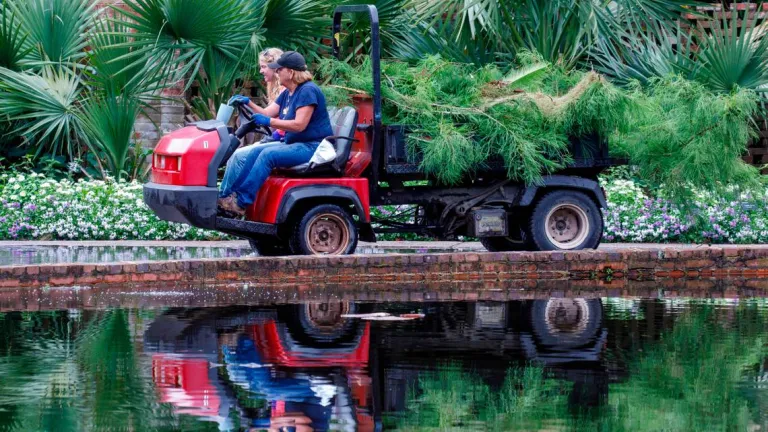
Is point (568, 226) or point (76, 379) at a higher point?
point (568, 226)

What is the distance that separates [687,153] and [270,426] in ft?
25.9

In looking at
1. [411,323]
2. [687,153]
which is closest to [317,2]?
[687,153]

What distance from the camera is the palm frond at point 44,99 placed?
17156 mm

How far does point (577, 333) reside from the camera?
865cm

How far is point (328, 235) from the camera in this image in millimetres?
12391

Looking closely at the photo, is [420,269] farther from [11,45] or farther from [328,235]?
[11,45]

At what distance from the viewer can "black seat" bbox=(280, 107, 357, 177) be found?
12055mm

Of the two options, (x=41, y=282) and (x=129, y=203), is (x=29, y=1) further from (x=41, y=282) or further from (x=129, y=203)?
(x=41, y=282)

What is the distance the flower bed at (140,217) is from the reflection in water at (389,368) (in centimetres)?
561

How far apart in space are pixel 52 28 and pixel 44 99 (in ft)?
3.60

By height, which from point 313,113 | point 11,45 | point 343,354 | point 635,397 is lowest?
point 635,397

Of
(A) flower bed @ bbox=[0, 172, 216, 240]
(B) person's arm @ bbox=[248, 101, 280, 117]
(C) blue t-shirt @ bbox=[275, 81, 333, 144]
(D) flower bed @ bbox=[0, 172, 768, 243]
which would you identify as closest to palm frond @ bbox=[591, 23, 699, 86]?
(D) flower bed @ bbox=[0, 172, 768, 243]

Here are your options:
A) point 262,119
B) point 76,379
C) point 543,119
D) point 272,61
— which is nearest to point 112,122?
point 272,61

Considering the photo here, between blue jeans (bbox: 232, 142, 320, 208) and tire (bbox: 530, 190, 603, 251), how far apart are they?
220 centimetres
